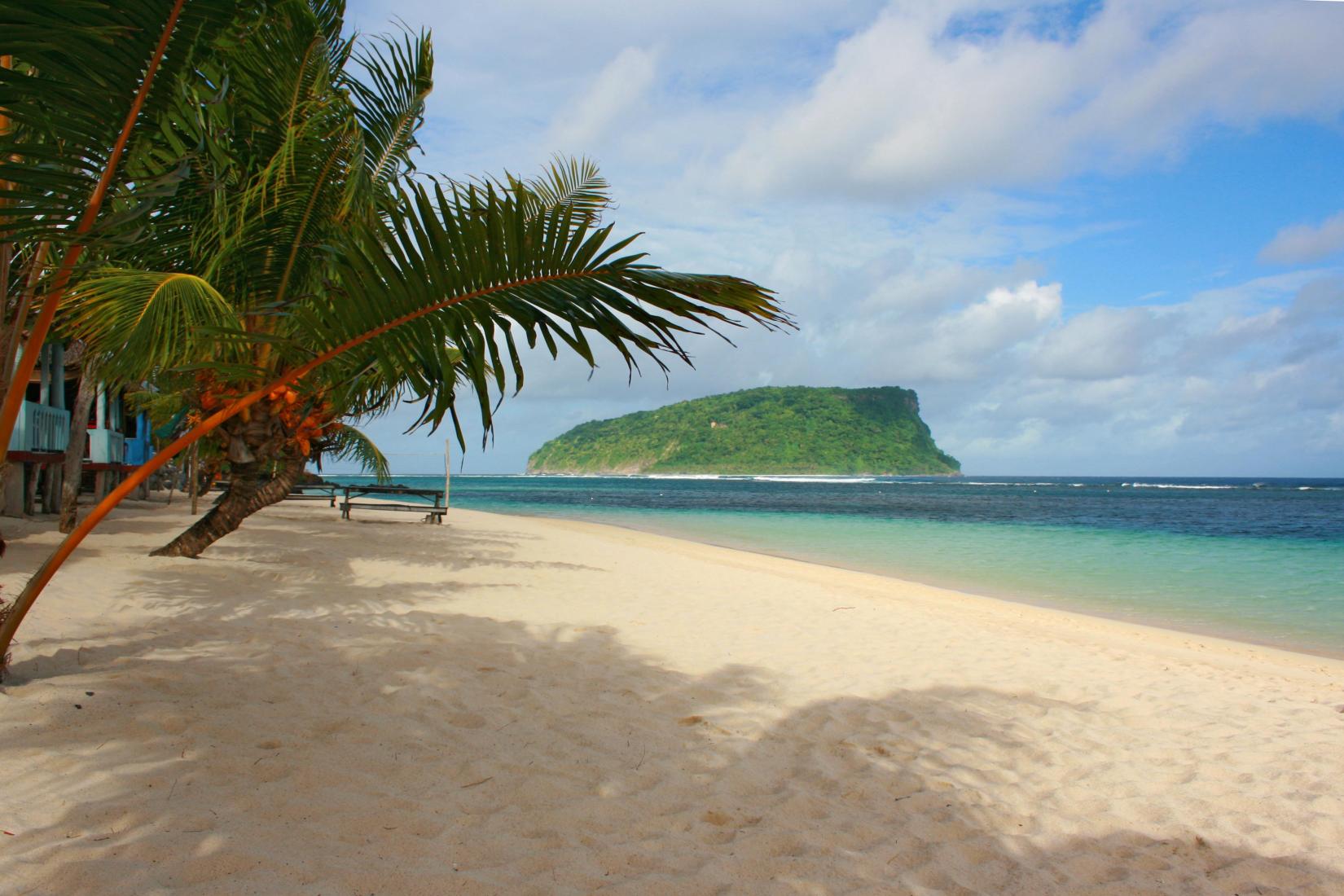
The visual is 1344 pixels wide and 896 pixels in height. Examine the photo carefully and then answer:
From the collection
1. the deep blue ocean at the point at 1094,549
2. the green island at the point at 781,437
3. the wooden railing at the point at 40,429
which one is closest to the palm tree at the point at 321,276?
the wooden railing at the point at 40,429

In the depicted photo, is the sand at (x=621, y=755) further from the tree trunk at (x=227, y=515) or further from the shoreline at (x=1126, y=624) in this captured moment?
the tree trunk at (x=227, y=515)

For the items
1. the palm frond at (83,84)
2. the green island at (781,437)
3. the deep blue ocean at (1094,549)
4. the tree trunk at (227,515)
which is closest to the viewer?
the palm frond at (83,84)

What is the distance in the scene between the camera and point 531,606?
6.67 m

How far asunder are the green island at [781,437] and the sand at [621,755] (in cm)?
8982

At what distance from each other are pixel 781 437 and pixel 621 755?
317 ft

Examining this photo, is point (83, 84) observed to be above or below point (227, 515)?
above

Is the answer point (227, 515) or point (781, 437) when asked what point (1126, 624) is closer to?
point (227, 515)

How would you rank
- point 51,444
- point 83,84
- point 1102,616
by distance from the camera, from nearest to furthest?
point 83,84, point 1102,616, point 51,444

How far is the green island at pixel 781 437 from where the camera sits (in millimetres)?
96875

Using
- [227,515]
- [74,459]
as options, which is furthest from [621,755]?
[74,459]

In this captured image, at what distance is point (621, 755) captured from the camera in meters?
3.28

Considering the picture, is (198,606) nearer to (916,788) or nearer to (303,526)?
(916,788)

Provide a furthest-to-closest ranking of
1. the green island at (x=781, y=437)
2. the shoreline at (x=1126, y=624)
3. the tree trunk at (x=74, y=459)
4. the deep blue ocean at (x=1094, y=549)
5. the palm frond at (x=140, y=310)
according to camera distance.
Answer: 1. the green island at (x=781, y=437)
2. the deep blue ocean at (x=1094, y=549)
3. the tree trunk at (x=74, y=459)
4. the shoreline at (x=1126, y=624)
5. the palm frond at (x=140, y=310)

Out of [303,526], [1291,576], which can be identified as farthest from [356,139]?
[1291,576]
